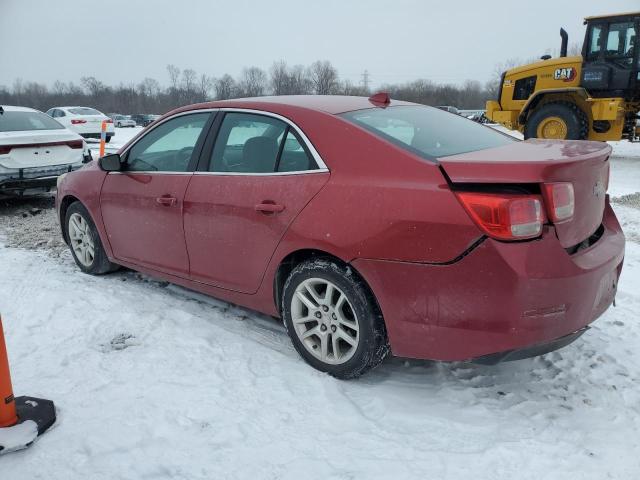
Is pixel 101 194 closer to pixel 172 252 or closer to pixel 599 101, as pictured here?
pixel 172 252

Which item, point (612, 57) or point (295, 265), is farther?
point (612, 57)

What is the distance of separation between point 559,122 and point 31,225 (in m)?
10.6

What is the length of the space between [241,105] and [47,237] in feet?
12.1

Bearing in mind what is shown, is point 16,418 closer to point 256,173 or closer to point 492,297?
point 256,173

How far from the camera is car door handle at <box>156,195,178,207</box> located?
12.1ft

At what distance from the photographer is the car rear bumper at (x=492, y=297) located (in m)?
2.35

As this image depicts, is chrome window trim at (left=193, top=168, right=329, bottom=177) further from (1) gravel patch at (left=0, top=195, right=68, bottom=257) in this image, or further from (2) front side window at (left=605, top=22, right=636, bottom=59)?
(2) front side window at (left=605, top=22, right=636, bottom=59)

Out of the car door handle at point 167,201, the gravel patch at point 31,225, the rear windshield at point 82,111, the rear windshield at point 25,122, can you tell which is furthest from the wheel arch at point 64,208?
the rear windshield at point 82,111

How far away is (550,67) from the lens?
12.6 metres

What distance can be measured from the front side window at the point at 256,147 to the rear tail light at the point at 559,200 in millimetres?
1216

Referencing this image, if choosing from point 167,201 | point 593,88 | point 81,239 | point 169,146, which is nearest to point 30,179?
point 81,239

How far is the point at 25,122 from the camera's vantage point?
314 inches

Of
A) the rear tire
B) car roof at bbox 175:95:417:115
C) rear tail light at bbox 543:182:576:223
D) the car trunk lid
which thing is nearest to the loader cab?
the rear tire

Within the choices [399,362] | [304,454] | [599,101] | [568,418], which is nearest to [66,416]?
[304,454]
